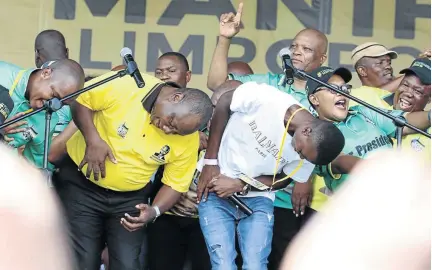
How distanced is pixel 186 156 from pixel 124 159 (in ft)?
1.17

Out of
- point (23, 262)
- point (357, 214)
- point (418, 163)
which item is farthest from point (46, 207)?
point (418, 163)

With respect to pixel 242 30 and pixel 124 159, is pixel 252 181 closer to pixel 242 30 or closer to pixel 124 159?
pixel 124 159

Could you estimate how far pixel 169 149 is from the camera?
4180mm

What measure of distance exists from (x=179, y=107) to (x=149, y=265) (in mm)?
1261

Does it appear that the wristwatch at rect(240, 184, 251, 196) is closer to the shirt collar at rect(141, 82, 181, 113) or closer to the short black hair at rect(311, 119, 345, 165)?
the short black hair at rect(311, 119, 345, 165)

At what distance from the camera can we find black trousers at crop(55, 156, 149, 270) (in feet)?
14.1

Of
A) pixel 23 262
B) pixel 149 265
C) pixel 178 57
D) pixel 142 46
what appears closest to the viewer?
pixel 23 262

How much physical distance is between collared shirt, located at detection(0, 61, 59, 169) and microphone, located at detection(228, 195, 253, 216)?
1069mm

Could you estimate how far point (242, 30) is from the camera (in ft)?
21.6

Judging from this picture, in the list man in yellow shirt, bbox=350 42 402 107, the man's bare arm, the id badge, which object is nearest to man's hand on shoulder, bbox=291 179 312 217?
the id badge

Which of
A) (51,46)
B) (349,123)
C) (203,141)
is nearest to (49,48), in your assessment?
(51,46)

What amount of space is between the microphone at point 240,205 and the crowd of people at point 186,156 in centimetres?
3

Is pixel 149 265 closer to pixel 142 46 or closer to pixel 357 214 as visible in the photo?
pixel 142 46

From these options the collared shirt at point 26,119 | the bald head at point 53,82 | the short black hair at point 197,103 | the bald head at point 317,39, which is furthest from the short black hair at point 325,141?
the bald head at point 317,39
